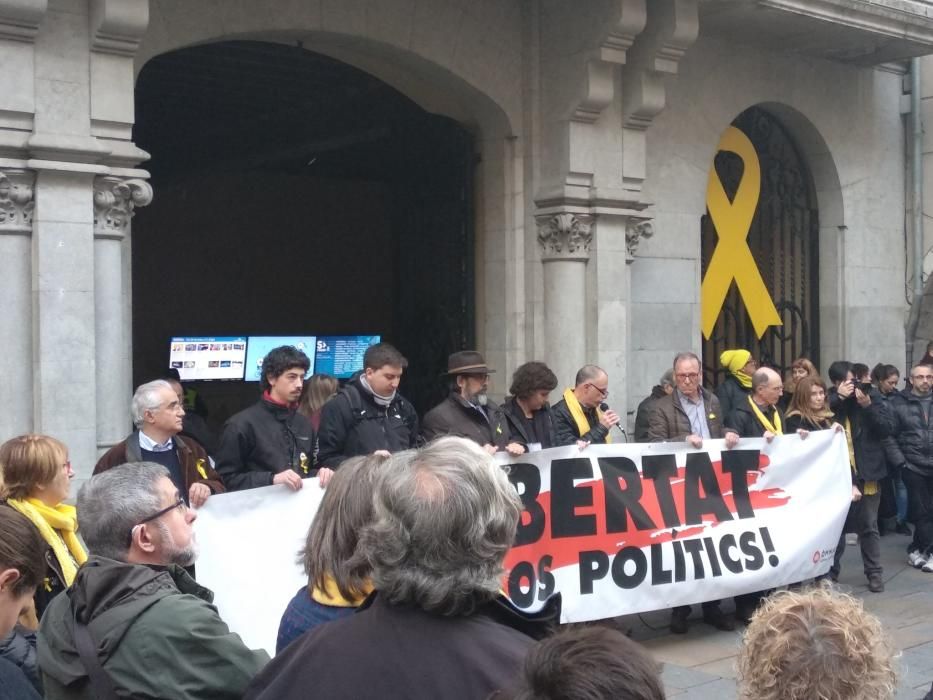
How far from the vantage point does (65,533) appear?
4.40 meters

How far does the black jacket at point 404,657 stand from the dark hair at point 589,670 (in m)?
0.31

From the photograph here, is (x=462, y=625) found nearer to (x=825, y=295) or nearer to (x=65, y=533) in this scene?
(x=65, y=533)

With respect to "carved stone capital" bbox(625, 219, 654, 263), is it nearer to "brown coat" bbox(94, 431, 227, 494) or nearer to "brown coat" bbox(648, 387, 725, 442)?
"brown coat" bbox(648, 387, 725, 442)

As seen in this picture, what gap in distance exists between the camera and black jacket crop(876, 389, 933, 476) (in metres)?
9.49

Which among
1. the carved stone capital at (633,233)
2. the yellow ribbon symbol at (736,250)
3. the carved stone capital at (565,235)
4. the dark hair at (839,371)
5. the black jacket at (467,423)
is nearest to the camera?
the black jacket at (467,423)

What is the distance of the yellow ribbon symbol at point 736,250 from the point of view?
11695 millimetres

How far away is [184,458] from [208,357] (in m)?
8.67

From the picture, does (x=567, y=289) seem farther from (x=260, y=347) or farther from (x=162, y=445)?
(x=260, y=347)

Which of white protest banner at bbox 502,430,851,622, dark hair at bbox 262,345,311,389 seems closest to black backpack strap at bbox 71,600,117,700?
dark hair at bbox 262,345,311,389

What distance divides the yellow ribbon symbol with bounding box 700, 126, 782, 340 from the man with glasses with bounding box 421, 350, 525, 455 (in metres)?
5.22

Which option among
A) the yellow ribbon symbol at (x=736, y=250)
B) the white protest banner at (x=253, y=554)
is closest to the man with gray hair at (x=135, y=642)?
the white protest banner at (x=253, y=554)

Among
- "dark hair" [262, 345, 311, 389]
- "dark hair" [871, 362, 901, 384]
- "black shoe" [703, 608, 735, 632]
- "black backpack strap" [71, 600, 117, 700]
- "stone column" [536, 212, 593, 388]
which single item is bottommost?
"black shoe" [703, 608, 735, 632]

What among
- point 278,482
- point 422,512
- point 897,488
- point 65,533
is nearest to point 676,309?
point 897,488

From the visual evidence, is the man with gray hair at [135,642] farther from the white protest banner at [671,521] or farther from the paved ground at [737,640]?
the white protest banner at [671,521]
